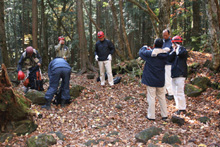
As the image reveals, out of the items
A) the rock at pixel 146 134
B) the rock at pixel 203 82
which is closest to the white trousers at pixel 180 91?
the rock at pixel 146 134

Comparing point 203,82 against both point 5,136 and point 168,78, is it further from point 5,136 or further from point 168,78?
point 5,136

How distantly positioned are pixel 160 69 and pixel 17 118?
3.98 meters

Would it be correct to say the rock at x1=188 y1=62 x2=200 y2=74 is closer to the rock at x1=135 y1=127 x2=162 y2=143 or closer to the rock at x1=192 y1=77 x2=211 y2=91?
the rock at x1=192 y1=77 x2=211 y2=91

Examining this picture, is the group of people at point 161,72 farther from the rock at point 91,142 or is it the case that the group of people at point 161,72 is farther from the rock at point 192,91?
the rock at point 91,142

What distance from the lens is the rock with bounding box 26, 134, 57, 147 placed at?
12.9 ft

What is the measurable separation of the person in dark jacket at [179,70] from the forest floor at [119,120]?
19.1 inches

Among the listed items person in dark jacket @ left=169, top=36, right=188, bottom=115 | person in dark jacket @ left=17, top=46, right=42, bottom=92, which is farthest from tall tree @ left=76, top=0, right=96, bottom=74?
person in dark jacket @ left=169, top=36, right=188, bottom=115

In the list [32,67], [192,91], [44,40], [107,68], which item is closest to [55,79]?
[32,67]

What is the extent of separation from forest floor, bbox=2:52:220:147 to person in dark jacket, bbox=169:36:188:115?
0.49m

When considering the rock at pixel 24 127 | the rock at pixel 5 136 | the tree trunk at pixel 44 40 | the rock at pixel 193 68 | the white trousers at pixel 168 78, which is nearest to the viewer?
the rock at pixel 5 136

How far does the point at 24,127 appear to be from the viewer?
14.8ft

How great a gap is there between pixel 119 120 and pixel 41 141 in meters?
2.39

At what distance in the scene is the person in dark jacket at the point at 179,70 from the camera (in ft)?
18.1

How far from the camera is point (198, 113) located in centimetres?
593
